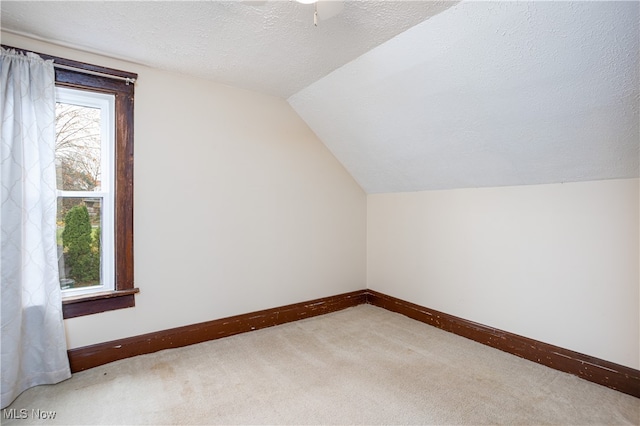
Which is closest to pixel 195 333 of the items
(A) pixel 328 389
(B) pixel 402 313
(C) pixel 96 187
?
(A) pixel 328 389

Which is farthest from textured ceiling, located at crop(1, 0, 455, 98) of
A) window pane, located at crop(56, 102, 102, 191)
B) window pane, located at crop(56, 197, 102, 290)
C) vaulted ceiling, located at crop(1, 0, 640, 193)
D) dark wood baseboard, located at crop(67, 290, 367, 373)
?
dark wood baseboard, located at crop(67, 290, 367, 373)

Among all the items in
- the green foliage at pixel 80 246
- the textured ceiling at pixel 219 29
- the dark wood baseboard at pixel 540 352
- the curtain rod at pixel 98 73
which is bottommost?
the dark wood baseboard at pixel 540 352

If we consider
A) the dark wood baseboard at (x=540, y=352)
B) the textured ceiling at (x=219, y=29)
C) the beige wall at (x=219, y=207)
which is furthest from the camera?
the beige wall at (x=219, y=207)

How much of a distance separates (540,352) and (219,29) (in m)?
2.98

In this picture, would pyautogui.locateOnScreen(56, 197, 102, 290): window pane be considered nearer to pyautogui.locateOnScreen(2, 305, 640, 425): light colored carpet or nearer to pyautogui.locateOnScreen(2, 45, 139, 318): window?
pyautogui.locateOnScreen(2, 45, 139, 318): window

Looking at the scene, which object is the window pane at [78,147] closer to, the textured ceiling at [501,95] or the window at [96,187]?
the window at [96,187]

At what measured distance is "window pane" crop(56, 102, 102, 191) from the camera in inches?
85.0

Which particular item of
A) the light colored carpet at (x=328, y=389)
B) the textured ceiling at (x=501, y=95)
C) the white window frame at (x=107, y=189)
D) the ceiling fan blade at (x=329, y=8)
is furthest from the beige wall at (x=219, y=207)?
the ceiling fan blade at (x=329, y=8)

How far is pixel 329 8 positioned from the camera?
1.60 metres

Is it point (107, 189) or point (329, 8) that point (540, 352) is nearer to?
point (329, 8)

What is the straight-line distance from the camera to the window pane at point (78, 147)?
216 centimetres

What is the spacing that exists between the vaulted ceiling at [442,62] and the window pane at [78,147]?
44 cm

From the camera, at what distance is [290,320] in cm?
308

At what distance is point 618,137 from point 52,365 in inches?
140
